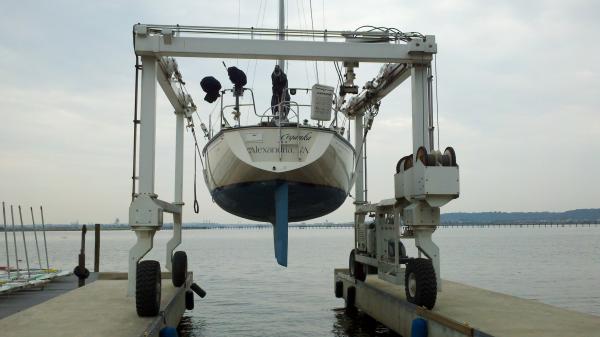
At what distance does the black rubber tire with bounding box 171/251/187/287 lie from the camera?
42.9 ft

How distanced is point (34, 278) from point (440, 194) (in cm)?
1242

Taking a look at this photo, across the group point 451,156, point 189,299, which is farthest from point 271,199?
point 189,299

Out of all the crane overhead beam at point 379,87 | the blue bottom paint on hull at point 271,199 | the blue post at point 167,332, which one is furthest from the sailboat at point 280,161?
the blue post at point 167,332

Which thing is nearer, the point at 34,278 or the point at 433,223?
the point at 433,223

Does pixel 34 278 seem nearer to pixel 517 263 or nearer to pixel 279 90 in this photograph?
pixel 279 90

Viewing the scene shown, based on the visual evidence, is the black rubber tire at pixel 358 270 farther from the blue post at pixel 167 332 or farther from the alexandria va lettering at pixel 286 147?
the blue post at pixel 167 332

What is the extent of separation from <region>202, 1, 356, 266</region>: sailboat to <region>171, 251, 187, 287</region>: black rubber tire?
173 centimetres

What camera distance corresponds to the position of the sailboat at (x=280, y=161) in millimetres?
10648

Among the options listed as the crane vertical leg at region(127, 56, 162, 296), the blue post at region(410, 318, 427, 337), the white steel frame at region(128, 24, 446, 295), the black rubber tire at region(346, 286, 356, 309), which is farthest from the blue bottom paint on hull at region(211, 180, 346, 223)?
the blue post at region(410, 318, 427, 337)

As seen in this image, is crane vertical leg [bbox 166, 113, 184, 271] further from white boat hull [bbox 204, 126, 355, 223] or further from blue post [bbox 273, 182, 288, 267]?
blue post [bbox 273, 182, 288, 267]

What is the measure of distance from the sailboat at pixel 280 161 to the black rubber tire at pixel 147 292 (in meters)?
2.83

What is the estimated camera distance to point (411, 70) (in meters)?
11.0

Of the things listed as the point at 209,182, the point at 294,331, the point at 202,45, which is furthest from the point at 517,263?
the point at 202,45

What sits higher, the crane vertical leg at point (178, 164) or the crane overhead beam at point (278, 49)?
the crane overhead beam at point (278, 49)
